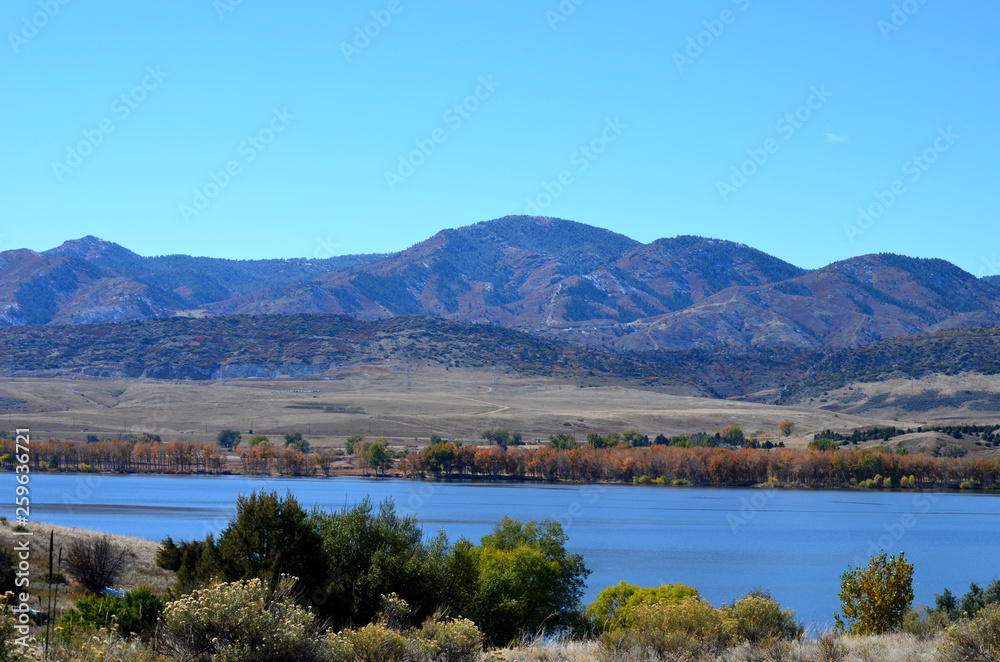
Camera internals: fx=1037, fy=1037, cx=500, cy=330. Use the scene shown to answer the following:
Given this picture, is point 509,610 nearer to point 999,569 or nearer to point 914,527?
point 999,569

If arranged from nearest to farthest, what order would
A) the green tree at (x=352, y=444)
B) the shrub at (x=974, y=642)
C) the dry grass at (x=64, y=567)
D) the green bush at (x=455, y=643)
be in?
1. the green bush at (x=455, y=643)
2. the shrub at (x=974, y=642)
3. the dry grass at (x=64, y=567)
4. the green tree at (x=352, y=444)

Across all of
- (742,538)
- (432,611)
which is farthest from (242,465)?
(432,611)

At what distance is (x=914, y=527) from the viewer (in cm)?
6656

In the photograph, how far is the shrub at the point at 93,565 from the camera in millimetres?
24484

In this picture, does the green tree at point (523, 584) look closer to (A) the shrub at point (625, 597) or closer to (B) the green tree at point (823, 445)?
(A) the shrub at point (625, 597)

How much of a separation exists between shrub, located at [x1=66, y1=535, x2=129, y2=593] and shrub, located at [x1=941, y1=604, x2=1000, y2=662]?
60.9ft

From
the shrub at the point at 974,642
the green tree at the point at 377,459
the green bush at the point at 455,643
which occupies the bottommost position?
the green tree at the point at 377,459

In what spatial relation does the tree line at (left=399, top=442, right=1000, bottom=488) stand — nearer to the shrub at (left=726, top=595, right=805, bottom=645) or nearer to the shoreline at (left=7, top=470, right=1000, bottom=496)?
the shoreline at (left=7, top=470, right=1000, bottom=496)

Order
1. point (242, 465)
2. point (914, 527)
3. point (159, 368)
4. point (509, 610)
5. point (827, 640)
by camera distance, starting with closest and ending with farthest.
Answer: point (827, 640), point (509, 610), point (914, 527), point (242, 465), point (159, 368)

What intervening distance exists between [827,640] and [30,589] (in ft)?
55.9

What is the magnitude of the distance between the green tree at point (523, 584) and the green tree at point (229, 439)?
9039 centimetres

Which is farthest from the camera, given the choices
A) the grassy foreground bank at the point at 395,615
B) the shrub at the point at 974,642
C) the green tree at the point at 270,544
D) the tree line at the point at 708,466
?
the tree line at the point at 708,466

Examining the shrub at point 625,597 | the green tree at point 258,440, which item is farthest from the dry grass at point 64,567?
the green tree at point 258,440

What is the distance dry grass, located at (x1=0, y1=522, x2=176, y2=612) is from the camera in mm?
22922
